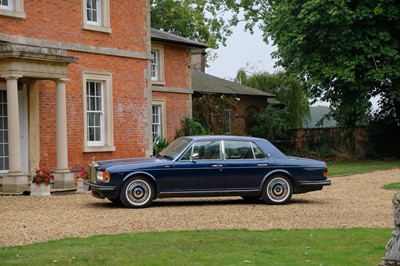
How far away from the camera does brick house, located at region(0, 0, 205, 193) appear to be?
18.1 meters

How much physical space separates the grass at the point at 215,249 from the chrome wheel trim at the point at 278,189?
4.23 m

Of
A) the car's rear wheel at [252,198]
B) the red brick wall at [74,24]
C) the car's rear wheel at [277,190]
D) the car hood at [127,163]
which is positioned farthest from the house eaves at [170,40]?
the car's rear wheel at [277,190]

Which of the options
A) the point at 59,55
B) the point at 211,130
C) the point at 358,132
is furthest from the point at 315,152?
the point at 59,55

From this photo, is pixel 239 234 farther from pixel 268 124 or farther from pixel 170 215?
pixel 268 124

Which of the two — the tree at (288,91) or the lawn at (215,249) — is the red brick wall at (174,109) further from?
the lawn at (215,249)

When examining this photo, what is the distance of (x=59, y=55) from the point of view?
18.8 meters

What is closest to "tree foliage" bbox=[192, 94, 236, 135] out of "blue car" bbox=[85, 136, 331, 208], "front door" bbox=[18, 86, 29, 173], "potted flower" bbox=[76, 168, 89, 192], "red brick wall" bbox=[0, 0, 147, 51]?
"red brick wall" bbox=[0, 0, 147, 51]

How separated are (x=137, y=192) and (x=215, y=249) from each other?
5551mm

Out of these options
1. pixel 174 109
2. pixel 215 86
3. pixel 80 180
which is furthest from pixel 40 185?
pixel 215 86

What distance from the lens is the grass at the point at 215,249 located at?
8234 mm

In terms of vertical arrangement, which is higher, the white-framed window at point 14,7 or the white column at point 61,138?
the white-framed window at point 14,7

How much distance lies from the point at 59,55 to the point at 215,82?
23.8 metres

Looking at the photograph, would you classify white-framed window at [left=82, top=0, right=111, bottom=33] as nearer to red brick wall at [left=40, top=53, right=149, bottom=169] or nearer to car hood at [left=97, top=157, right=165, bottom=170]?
red brick wall at [left=40, top=53, right=149, bottom=169]

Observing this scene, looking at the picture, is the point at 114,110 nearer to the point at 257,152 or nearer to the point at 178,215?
the point at 257,152
